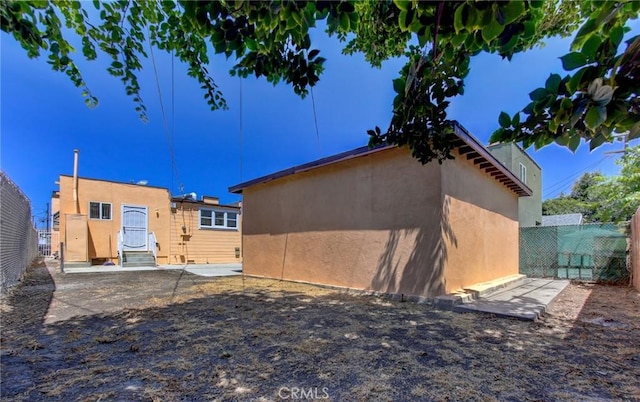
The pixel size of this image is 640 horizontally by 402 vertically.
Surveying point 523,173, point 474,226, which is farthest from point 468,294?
point 523,173

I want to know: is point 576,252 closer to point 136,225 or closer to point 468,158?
point 468,158

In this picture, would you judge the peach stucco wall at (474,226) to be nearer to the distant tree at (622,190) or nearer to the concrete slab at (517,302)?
the concrete slab at (517,302)

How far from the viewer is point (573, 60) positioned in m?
1.46

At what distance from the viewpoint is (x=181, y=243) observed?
14.7 metres

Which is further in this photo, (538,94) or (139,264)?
(139,264)

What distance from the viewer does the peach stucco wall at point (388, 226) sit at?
229 inches

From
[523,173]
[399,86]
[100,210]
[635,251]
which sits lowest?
[635,251]

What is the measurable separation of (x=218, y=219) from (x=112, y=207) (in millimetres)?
4769

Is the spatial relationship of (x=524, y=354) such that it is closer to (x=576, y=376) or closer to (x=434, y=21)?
(x=576, y=376)

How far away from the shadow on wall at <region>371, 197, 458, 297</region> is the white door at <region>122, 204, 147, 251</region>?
12130mm

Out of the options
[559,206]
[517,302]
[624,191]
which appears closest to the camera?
[517,302]

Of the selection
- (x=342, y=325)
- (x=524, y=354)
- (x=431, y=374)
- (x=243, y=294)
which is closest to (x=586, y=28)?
(x=431, y=374)

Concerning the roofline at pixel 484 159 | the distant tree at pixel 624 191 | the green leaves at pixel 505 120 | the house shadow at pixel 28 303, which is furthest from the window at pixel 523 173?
the house shadow at pixel 28 303

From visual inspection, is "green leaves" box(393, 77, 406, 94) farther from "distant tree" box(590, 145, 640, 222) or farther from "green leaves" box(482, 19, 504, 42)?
"distant tree" box(590, 145, 640, 222)
